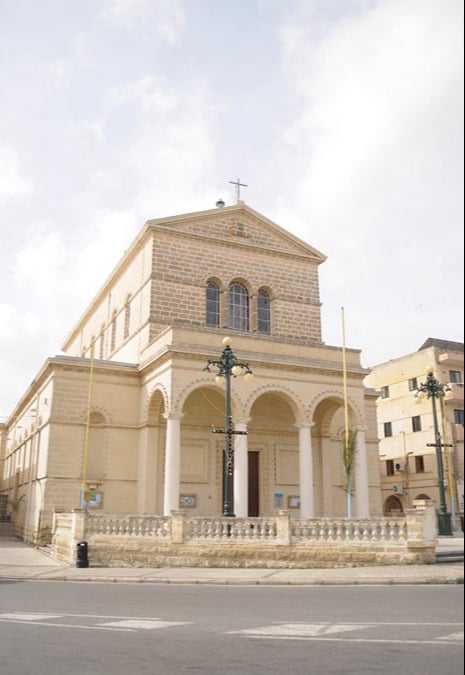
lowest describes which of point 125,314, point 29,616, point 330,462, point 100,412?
point 29,616

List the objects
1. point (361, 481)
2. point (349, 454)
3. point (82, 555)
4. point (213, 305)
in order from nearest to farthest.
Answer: point (82, 555), point (349, 454), point (361, 481), point (213, 305)

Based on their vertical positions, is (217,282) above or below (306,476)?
above

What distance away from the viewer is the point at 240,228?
32.2m

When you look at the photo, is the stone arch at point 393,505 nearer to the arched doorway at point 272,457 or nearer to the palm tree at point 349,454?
the arched doorway at point 272,457

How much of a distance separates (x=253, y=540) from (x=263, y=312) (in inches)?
602

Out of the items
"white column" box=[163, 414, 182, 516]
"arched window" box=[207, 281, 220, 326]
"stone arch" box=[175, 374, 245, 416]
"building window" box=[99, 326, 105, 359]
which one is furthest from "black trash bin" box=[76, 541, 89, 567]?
"building window" box=[99, 326, 105, 359]

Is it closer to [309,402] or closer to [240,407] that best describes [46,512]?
[240,407]

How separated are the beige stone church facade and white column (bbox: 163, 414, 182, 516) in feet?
0.14

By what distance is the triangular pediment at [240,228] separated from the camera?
101 feet

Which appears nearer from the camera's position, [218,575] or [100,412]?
[218,575]

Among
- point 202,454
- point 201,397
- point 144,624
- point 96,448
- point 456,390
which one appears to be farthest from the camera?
point 201,397

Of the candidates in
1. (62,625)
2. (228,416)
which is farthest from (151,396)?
(62,625)

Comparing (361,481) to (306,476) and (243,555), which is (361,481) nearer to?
(306,476)

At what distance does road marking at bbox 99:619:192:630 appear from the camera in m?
8.12
